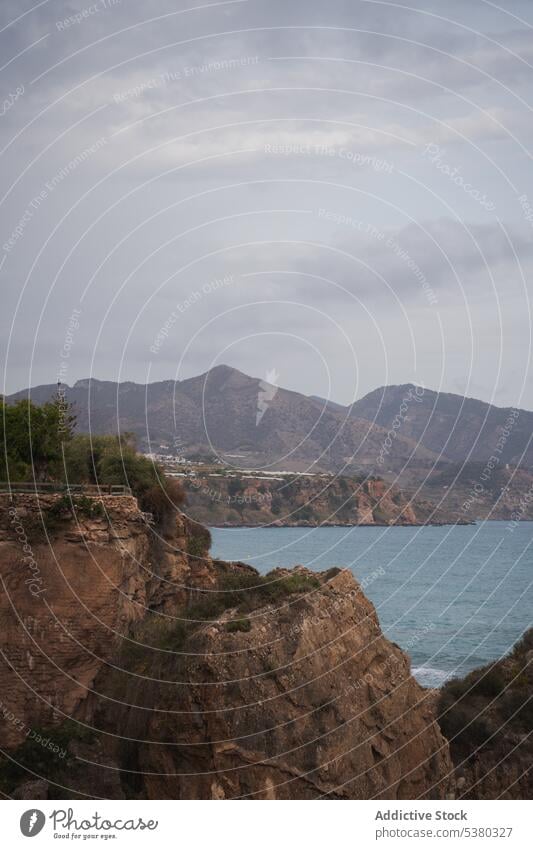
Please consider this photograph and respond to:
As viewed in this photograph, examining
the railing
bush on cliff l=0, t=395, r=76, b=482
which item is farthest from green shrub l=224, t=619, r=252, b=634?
bush on cliff l=0, t=395, r=76, b=482

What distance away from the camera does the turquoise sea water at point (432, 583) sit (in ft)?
A: 245

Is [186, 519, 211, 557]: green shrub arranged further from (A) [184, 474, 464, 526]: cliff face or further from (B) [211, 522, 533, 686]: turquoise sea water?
(A) [184, 474, 464, 526]: cliff face

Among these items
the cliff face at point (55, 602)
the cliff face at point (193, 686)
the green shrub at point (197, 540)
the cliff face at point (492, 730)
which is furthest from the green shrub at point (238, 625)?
the green shrub at point (197, 540)

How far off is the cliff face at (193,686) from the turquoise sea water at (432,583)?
107 ft

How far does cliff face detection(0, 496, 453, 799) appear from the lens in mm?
20875

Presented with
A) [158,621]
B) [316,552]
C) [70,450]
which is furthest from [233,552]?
[158,621]

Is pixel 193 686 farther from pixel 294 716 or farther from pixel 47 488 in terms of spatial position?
pixel 47 488

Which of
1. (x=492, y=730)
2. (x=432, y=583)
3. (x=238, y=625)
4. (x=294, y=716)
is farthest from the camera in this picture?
(x=432, y=583)

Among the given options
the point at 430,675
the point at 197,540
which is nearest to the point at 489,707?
the point at 197,540

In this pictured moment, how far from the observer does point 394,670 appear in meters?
24.4

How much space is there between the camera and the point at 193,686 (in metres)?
21.4

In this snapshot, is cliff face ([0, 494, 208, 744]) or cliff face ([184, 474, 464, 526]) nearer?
cliff face ([0, 494, 208, 744])

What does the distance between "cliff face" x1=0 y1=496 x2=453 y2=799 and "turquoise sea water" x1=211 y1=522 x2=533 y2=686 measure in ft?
107

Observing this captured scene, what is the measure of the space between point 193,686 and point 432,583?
326 feet
